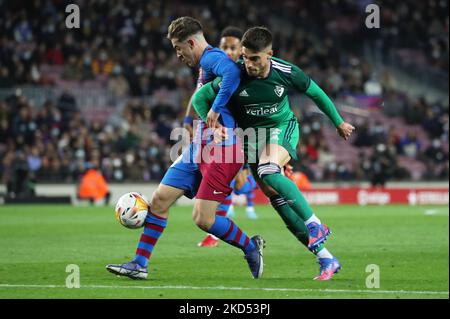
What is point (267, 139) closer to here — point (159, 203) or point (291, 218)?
point (291, 218)

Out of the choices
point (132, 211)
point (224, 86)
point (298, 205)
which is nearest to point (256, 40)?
point (224, 86)

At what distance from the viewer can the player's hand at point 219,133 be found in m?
8.45

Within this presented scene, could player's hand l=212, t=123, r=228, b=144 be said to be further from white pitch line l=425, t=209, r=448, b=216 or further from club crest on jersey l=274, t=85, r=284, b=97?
white pitch line l=425, t=209, r=448, b=216

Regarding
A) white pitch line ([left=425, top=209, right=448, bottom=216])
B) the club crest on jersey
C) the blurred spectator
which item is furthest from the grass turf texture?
the blurred spectator

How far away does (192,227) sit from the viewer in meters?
16.9

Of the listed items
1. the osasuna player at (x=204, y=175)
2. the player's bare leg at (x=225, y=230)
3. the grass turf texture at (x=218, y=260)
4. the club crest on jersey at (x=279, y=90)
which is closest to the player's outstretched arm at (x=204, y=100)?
the osasuna player at (x=204, y=175)

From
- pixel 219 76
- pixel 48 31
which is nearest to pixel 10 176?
pixel 48 31

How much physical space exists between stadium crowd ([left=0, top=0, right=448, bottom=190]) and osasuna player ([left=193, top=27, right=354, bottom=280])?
17.9 m

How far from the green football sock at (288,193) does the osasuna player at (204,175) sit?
38cm

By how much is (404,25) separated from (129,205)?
26872mm

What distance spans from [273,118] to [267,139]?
0.66 feet

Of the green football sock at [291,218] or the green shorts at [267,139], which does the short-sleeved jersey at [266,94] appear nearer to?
the green shorts at [267,139]

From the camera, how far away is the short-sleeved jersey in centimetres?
856
